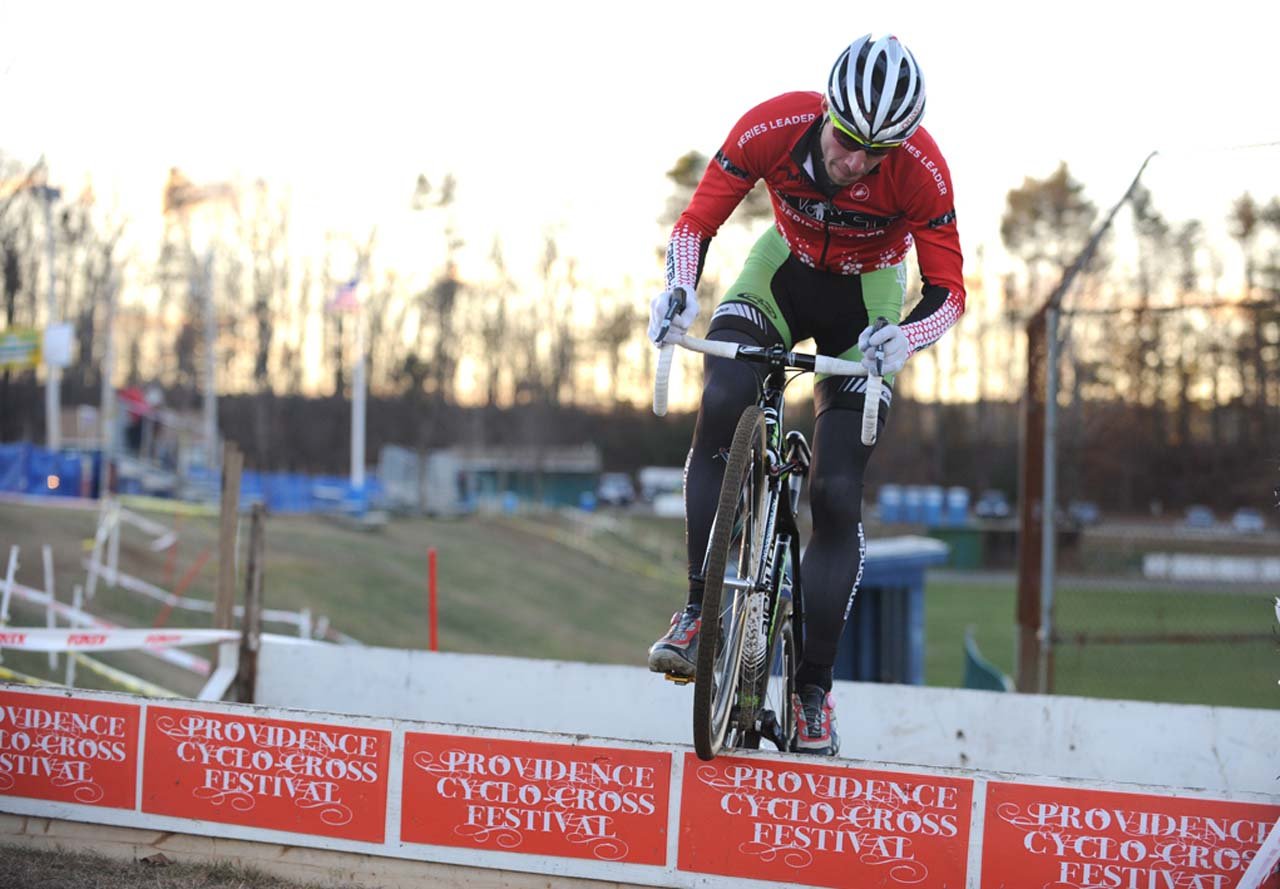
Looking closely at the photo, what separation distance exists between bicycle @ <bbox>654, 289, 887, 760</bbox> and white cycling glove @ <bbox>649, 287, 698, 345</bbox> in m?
0.02

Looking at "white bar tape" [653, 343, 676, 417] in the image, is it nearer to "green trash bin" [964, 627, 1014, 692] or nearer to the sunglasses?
the sunglasses

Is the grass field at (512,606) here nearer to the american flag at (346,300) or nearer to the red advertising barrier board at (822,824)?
the american flag at (346,300)

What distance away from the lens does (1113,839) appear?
3439 millimetres

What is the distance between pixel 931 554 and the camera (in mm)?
12766

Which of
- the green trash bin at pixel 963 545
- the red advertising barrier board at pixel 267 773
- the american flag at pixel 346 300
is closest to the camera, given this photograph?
the red advertising barrier board at pixel 267 773

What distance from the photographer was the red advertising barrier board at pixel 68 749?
412cm

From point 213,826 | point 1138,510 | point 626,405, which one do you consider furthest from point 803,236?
point 626,405

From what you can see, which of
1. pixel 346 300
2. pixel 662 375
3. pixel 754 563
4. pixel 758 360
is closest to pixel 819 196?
pixel 758 360

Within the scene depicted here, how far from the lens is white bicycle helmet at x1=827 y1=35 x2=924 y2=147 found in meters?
3.67

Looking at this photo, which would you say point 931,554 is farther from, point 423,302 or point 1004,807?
point 423,302

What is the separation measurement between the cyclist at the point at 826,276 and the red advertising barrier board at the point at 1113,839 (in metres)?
0.90

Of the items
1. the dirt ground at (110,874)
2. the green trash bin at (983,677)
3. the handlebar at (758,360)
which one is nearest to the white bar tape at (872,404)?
the handlebar at (758,360)

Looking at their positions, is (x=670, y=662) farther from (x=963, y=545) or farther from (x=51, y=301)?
(x=963, y=545)

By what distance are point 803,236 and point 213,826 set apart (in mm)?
2743
